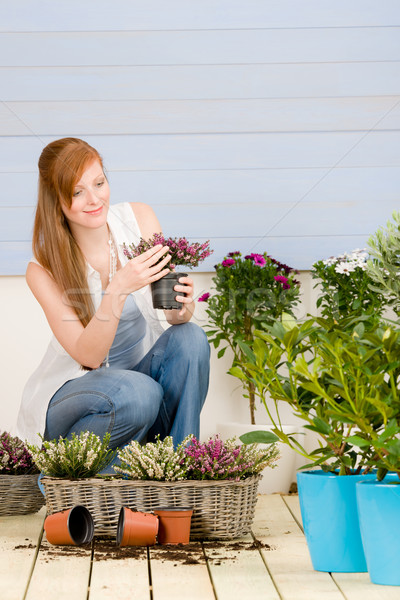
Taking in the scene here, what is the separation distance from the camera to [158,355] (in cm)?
207

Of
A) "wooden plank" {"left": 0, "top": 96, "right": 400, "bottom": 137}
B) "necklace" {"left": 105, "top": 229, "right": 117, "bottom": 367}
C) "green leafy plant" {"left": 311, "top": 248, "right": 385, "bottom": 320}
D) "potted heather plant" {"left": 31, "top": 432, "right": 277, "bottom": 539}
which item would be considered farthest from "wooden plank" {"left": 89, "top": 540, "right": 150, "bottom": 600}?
"wooden plank" {"left": 0, "top": 96, "right": 400, "bottom": 137}

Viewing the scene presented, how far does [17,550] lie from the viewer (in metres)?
1.63

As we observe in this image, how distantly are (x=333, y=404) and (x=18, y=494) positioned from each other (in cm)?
124

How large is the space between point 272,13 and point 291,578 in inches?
85.8

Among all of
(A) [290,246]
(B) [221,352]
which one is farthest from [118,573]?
(A) [290,246]

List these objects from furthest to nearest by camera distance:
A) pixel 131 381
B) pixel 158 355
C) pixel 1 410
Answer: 1. pixel 1 410
2. pixel 158 355
3. pixel 131 381

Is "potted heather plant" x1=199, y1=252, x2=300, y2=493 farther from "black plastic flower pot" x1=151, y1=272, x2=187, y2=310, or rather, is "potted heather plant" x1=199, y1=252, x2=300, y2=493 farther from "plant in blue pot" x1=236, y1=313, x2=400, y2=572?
"plant in blue pot" x1=236, y1=313, x2=400, y2=572

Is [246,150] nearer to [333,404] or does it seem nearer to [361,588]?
[333,404]

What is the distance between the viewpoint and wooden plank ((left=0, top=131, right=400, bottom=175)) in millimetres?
2771

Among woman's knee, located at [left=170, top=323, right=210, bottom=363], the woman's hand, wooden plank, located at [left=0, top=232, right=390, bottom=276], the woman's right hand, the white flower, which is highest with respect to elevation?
wooden plank, located at [left=0, top=232, right=390, bottom=276]

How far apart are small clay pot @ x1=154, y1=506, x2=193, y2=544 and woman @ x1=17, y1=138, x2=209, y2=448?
0.33 metres

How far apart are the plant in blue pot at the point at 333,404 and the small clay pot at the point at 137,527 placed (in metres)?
0.37

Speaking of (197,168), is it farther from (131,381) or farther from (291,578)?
(291,578)

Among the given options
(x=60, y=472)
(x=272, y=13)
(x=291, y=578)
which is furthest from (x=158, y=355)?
(x=272, y=13)
